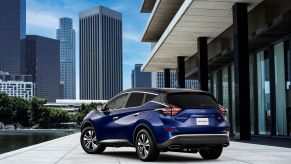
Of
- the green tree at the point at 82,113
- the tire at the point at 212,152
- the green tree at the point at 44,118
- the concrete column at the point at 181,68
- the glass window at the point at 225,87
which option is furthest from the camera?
the green tree at the point at 82,113

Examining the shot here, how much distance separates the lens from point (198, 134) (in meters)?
10.2

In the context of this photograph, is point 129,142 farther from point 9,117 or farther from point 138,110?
point 9,117

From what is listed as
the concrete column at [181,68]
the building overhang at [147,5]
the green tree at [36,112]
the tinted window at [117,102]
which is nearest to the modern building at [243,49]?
the concrete column at [181,68]

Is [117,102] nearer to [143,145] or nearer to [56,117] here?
[143,145]

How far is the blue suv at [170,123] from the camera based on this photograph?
10.2 m

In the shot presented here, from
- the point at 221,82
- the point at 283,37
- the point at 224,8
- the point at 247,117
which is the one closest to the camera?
the point at 247,117

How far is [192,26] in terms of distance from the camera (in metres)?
28.4

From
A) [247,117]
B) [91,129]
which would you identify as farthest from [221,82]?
[91,129]

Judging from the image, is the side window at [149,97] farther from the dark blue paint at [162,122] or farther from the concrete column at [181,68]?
the concrete column at [181,68]

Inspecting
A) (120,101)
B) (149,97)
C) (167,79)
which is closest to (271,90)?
(120,101)

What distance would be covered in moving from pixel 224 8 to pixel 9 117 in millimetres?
85191

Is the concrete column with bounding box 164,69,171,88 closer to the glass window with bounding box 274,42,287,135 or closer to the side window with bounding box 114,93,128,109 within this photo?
the glass window with bounding box 274,42,287,135

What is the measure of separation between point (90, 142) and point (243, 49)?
37.3 ft

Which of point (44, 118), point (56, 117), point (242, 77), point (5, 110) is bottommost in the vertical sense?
point (56, 117)
